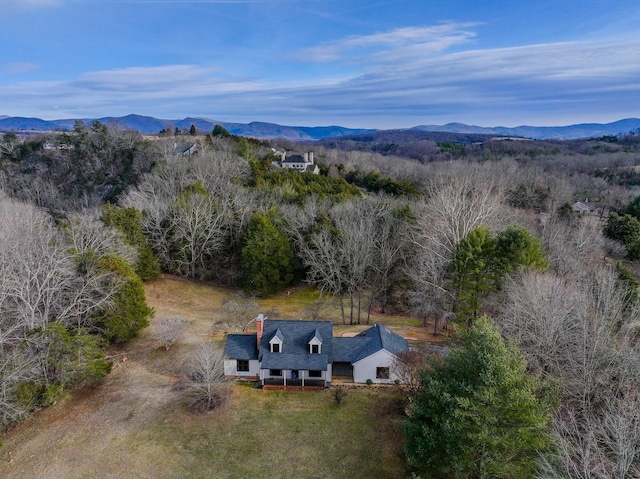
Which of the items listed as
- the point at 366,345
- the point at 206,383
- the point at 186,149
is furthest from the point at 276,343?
the point at 186,149

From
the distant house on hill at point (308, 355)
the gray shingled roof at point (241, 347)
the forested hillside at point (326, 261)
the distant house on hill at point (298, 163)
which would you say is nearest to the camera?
the forested hillside at point (326, 261)

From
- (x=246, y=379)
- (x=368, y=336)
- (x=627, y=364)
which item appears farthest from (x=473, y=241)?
(x=246, y=379)

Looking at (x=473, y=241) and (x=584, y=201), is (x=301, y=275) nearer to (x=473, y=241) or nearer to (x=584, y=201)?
(x=473, y=241)

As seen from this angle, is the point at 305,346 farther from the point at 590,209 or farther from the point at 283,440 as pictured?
the point at 590,209

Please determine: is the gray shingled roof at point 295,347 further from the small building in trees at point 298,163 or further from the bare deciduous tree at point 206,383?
the small building in trees at point 298,163

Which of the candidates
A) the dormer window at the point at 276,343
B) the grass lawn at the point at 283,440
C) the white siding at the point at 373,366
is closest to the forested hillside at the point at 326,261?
the grass lawn at the point at 283,440

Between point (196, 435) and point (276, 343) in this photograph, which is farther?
point (276, 343)

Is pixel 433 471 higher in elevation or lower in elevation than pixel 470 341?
lower
